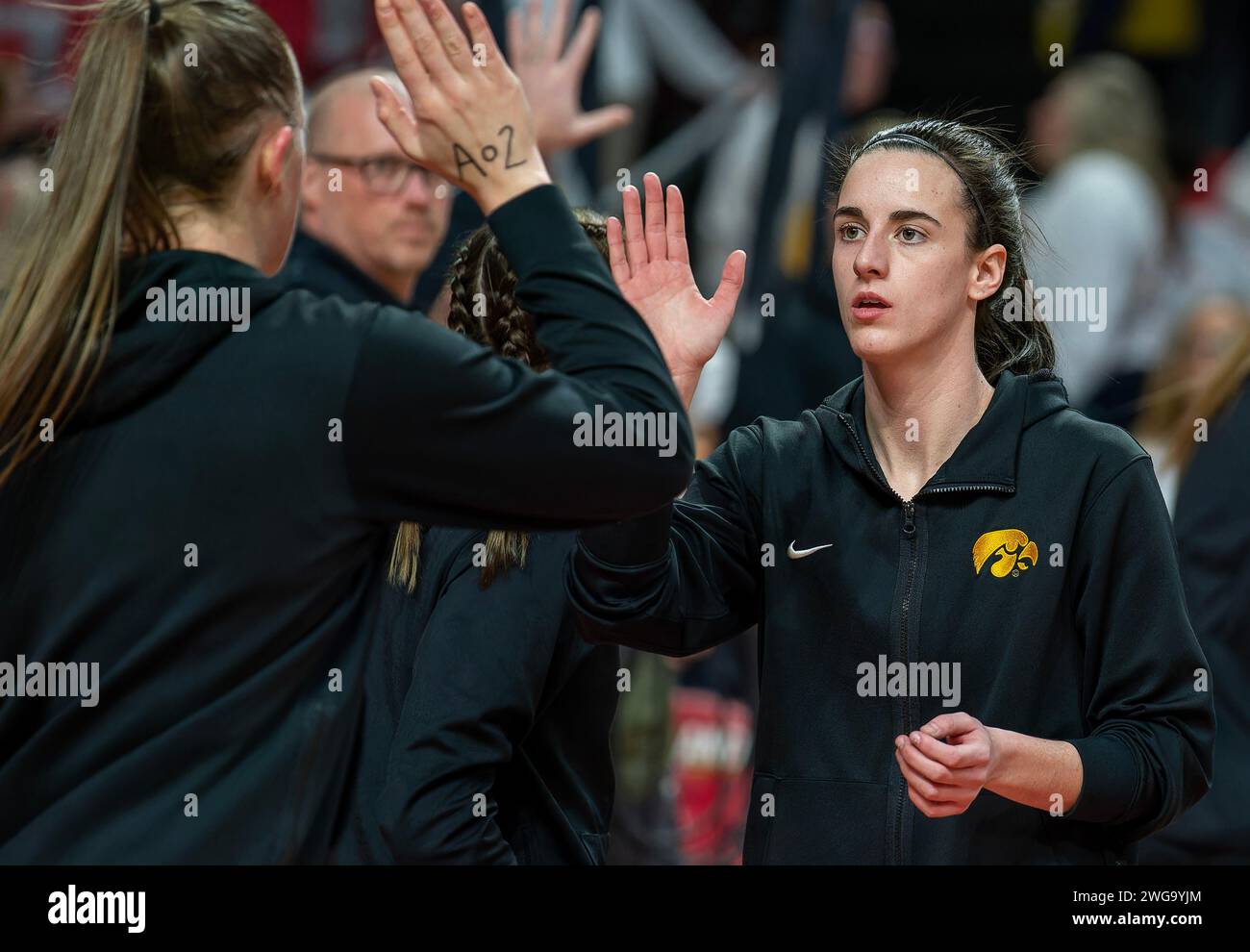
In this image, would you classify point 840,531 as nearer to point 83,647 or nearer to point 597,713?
point 597,713

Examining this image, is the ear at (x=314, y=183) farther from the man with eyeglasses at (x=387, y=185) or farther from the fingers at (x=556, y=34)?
the fingers at (x=556, y=34)

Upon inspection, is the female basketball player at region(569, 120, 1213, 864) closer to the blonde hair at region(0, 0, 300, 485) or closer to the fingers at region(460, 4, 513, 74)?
the fingers at region(460, 4, 513, 74)

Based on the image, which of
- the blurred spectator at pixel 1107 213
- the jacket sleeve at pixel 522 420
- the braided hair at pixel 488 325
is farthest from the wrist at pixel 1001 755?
the blurred spectator at pixel 1107 213

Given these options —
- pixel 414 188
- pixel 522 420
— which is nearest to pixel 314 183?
pixel 414 188

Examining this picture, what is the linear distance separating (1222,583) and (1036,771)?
4.75 feet

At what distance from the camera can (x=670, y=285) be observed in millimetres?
2562

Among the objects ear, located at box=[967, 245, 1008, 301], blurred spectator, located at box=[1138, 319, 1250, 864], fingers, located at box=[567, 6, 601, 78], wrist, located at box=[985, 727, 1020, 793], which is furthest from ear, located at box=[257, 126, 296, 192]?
blurred spectator, located at box=[1138, 319, 1250, 864]

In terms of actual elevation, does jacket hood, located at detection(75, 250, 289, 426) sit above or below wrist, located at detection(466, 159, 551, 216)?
below

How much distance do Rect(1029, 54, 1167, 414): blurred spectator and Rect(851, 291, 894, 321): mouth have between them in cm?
406

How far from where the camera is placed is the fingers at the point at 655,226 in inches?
101

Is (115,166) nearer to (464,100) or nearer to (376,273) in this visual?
(464,100)

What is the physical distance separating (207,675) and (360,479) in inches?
11.6

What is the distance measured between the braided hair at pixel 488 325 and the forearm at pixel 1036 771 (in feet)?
2.58

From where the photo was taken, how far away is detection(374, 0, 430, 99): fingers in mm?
2096
